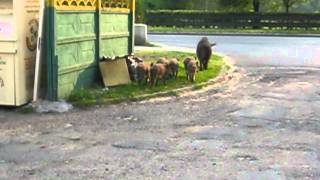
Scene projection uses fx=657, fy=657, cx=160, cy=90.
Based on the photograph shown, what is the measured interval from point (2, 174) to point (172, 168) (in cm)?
175

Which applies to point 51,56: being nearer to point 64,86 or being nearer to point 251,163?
point 64,86

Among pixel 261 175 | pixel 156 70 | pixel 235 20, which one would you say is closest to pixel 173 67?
pixel 156 70

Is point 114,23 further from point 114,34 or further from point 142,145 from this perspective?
point 142,145

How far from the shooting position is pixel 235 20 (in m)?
43.9

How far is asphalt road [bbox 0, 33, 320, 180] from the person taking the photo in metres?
6.86

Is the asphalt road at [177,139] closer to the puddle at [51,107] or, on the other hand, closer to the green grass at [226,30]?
the puddle at [51,107]

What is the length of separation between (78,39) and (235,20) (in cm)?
3317

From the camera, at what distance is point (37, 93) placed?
10.8 metres

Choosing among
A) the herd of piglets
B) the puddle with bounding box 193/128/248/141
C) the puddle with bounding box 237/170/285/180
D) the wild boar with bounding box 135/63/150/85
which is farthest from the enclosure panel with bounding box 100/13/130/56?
the puddle with bounding box 237/170/285/180

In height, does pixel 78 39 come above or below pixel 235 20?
above

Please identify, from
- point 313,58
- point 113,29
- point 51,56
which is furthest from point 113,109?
point 313,58

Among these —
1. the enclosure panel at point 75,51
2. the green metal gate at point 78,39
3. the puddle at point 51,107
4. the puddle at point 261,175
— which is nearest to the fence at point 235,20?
the green metal gate at point 78,39

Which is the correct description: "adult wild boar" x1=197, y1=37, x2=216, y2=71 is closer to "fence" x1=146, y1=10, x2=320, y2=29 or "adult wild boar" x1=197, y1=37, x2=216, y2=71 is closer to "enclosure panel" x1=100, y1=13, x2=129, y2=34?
"enclosure panel" x1=100, y1=13, x2=129, y2=34

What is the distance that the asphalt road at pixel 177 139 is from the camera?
270 inches
